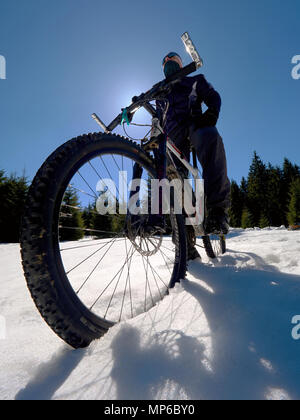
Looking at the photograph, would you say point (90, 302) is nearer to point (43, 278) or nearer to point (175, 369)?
point (43, 278)

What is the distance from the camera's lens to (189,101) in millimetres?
1901

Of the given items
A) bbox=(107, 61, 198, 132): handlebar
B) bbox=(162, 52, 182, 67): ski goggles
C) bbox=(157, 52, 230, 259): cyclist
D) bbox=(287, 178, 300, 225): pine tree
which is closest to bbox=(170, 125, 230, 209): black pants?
bbox=(157, 52, 230, 259): cyclist

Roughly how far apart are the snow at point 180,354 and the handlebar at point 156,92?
1.43m

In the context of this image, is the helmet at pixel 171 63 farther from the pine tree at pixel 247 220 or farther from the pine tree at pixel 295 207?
the pine tree at pixel 247 220

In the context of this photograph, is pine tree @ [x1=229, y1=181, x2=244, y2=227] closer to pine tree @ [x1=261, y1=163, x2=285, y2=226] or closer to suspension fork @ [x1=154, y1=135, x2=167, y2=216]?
pine tree @ [x1=261, y1=163, x2=285, y2=226]

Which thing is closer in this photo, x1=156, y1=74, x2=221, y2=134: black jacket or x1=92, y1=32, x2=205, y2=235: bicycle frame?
x1=92, y1=32, x2=205, y2=235: bicycle frame

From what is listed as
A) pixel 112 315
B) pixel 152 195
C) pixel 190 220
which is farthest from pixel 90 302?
pixel 190 220

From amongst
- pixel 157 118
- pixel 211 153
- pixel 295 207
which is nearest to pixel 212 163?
pixel 211 153

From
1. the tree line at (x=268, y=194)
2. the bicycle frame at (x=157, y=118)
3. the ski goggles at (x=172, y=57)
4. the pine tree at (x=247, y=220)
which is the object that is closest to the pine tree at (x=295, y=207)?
the tree line at (x=268, y=194)

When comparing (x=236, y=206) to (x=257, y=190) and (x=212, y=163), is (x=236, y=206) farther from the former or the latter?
(x=212, y=163)

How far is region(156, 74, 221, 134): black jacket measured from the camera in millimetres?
1664

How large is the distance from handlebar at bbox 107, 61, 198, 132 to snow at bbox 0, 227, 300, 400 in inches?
56.3

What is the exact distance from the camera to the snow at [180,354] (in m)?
0.49

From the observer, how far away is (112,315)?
105 centimetres
